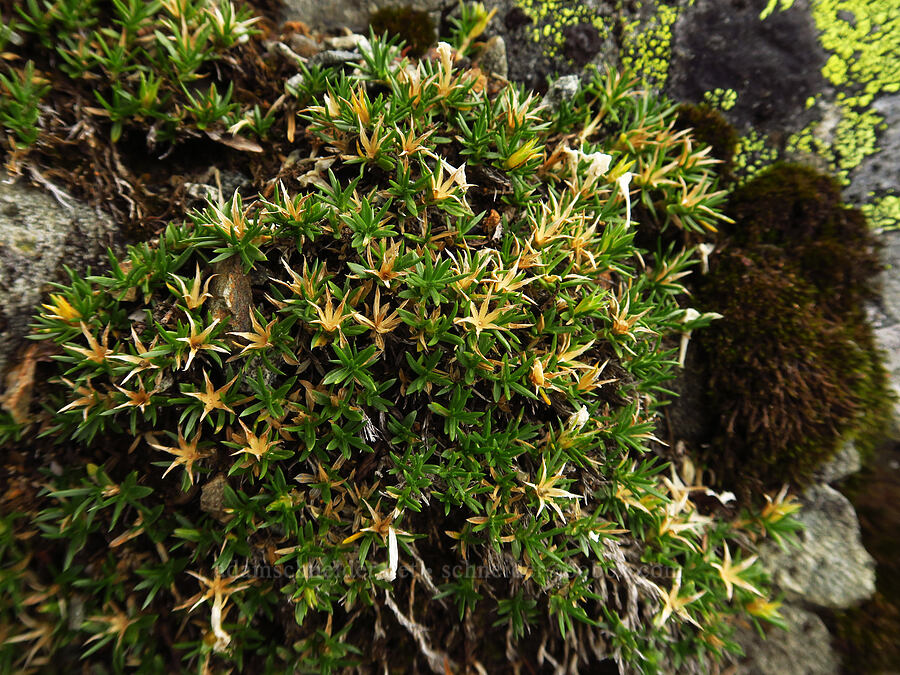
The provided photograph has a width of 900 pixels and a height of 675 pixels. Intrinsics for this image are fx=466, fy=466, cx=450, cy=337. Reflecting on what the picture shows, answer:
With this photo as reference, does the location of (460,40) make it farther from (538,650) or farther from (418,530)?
(538,650)

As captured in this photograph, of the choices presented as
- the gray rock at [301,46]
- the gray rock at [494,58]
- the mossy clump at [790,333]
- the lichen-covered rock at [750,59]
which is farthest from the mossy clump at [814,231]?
the gray rock at [301,46]

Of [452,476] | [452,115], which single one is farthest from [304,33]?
[452,476]

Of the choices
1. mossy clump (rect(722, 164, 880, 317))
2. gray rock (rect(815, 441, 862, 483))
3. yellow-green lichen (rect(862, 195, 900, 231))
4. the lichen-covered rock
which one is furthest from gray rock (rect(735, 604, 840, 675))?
the lichen-covered rock

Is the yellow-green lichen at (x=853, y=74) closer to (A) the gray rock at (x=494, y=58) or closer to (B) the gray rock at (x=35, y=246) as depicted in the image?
(A) the gray rock at (x=494, y=58)

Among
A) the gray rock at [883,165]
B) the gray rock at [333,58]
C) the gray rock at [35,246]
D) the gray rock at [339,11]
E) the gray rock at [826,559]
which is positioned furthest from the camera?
the gray rock at [339,11]

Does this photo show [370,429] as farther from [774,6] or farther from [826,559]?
[774,6]
